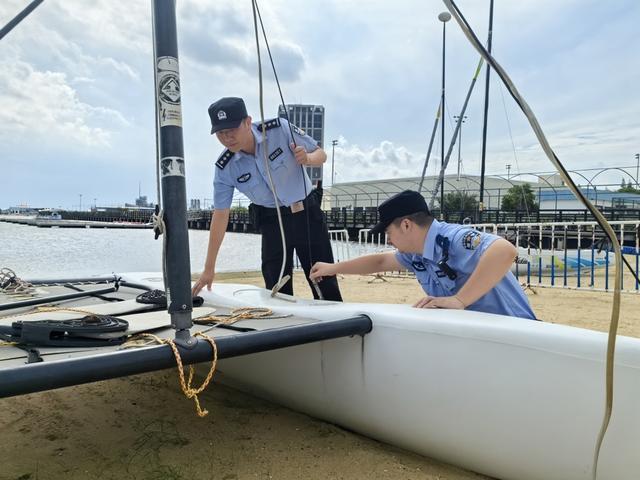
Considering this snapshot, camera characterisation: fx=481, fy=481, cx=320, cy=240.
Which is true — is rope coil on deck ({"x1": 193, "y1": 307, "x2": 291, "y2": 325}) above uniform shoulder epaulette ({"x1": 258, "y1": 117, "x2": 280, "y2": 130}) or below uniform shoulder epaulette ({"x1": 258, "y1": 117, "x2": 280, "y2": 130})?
below

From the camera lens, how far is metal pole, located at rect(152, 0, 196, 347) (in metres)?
1.37

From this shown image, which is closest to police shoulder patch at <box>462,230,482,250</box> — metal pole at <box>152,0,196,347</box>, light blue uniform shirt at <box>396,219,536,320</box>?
light blue uniform shirt at <box>396,219,536,320</box>

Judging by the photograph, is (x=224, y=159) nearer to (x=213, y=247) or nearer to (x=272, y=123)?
(x=272, y=123)

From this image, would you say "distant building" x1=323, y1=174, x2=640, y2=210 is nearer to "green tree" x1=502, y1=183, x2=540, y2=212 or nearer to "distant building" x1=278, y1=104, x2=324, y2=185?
"green tree" x1=502, y1=183, x2=540, y2=212

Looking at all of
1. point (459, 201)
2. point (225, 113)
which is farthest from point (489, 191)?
point (225, 113)

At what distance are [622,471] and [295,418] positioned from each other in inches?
48.0

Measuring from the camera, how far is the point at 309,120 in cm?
428

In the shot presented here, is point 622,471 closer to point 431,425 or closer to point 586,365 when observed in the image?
point 586,365

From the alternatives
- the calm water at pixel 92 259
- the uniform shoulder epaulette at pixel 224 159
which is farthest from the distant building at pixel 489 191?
the uniform shoulder epaulette at pixel 224 159

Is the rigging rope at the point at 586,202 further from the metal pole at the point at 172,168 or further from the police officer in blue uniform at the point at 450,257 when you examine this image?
the metal pole at the point at 172,168

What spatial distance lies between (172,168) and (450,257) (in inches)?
41.5

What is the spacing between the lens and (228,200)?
2754 millimetres

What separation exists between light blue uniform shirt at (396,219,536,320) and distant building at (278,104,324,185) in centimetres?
122

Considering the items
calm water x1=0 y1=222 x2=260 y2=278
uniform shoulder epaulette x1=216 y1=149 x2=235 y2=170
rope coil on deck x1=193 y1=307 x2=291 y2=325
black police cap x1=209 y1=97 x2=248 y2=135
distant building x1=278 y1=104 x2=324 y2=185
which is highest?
distant building x1=278 y1=104 x2=324 y2=185
